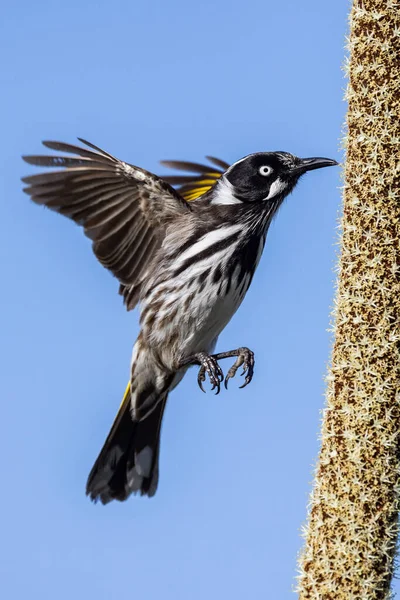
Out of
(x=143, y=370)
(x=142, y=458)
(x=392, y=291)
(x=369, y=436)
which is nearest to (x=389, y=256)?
(x=392, y=291)

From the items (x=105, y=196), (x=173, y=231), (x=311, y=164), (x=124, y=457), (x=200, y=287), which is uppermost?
(x=311, y=164)

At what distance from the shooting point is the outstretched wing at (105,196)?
768cm

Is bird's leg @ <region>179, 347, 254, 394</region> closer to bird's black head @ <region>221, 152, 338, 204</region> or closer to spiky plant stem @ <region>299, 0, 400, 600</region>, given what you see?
bird's black head @ <region>221, 152, 338, 204</region>

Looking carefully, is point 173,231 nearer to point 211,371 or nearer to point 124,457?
point 211,371

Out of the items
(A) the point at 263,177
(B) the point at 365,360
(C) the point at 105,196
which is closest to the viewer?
(B) the point at 365,360

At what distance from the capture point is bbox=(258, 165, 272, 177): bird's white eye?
788cm

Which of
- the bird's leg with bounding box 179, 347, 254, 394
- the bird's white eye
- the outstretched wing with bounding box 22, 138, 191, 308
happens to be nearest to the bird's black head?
the bird's white eye

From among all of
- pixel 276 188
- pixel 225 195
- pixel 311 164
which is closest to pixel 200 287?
pixel 225 195

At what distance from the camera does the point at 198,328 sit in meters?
7.71

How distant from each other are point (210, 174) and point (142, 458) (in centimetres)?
311

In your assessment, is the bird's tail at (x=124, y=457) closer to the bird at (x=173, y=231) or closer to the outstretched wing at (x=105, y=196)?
the bird at (x=173, y=231)

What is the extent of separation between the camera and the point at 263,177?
26.0 feet

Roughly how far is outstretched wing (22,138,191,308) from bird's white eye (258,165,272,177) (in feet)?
2.37

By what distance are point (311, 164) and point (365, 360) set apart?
350 centimetres
